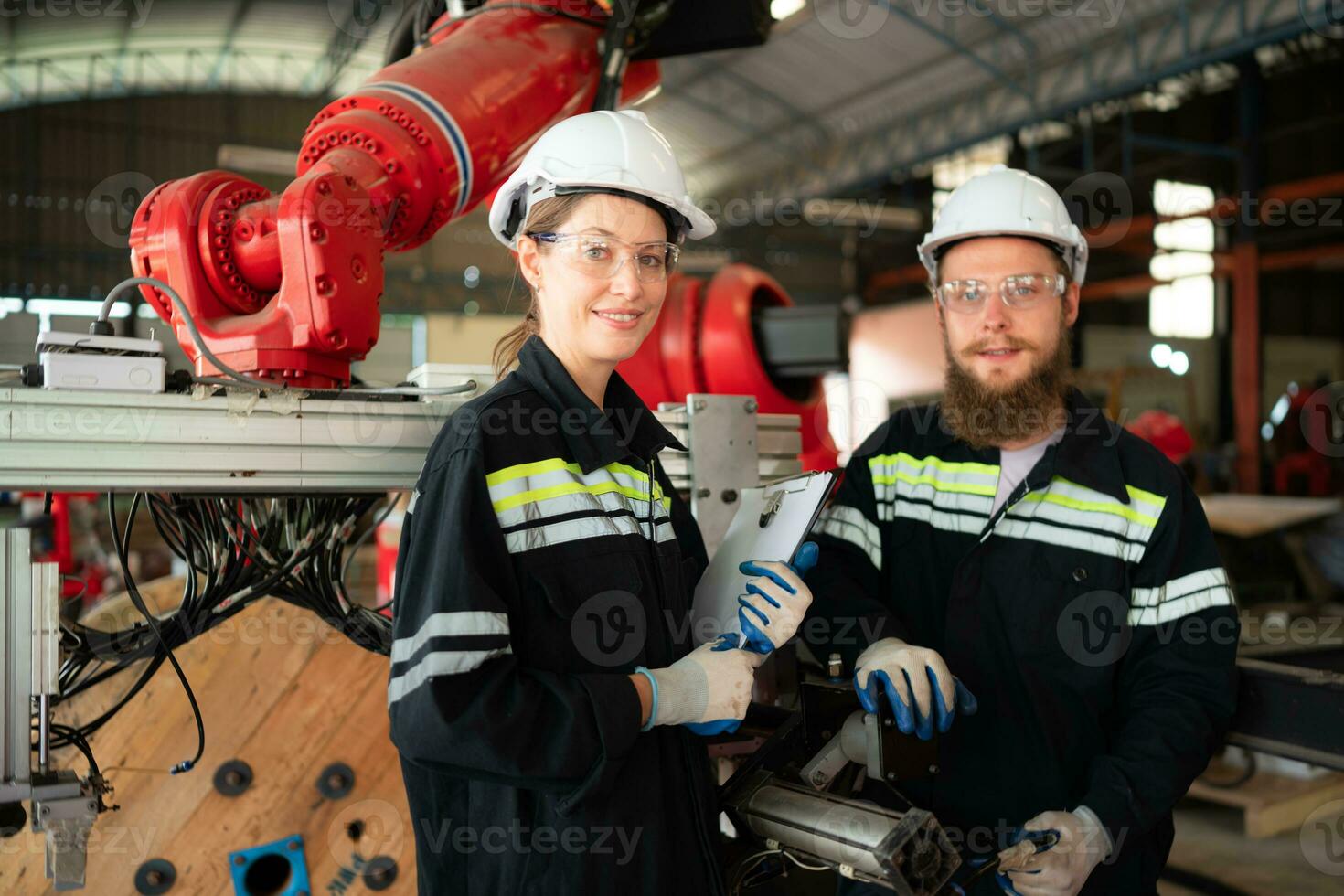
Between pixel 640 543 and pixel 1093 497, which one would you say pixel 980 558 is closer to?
pixel 1093 497

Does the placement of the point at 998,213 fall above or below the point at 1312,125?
below

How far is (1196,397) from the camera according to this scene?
15.6 m

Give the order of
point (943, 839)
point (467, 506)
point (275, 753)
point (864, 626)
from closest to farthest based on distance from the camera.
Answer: point (467, 506), point (943, 839), point (864, 626), point (275, 753)

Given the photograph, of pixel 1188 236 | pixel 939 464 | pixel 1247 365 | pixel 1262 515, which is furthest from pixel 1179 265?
pixel 939 464

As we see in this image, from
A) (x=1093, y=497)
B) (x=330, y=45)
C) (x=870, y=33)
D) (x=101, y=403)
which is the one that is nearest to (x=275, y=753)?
(x=101, y=403)

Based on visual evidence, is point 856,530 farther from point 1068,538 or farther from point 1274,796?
point 1274,796

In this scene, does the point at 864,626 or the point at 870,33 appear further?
the point at 870,33

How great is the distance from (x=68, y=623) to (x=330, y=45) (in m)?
12.8

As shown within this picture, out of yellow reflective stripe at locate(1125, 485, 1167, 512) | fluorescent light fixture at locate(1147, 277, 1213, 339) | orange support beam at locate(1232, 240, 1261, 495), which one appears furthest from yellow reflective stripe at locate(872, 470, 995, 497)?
fluorescent light fixture at locate(1147, 277, 1213, 339)

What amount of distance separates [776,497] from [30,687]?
3.59ft
